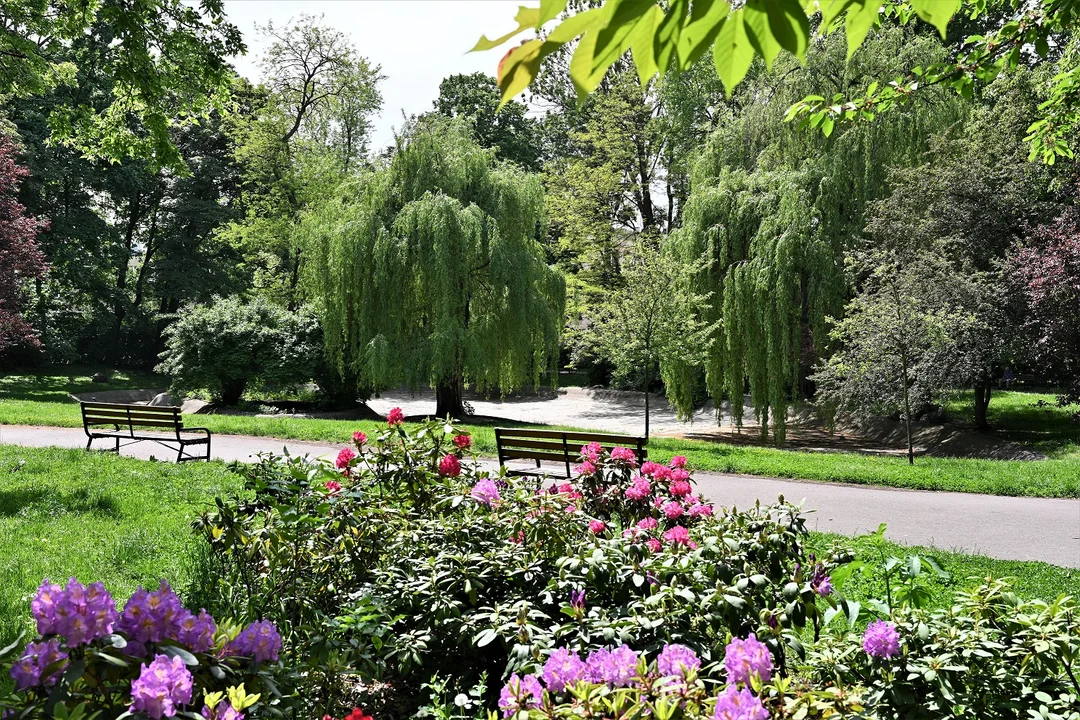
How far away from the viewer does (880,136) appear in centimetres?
1609

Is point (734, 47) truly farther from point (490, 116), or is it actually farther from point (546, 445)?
point (490, 116)

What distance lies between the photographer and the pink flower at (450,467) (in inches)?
167

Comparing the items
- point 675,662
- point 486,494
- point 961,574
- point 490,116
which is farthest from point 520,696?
point 490,116

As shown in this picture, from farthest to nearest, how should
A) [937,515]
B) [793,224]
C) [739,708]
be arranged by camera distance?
[793,224] → [937,515] → [739,708]

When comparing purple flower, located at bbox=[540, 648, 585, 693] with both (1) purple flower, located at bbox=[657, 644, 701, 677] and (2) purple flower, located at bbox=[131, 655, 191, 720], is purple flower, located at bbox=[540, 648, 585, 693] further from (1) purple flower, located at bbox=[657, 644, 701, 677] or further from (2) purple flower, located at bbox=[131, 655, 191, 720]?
(2) purple flower, located at bbox=[131, 655, 191, 720]

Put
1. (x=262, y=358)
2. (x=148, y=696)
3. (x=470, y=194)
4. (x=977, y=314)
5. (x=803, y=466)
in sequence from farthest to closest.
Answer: (x=262, y=358) → (x=470, y=194) → (x=977, y=314) → (x=803, y=466) → (x=148, y=696)

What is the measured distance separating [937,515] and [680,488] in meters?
5.28

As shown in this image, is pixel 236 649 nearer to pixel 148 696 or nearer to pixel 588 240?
pixel 148 696

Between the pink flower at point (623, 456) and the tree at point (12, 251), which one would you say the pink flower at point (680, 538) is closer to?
the pink flower at point (623, 456)

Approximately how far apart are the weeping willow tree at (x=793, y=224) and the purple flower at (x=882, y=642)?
13721 mm

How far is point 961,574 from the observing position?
534 cm

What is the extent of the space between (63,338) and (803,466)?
99.2 feet

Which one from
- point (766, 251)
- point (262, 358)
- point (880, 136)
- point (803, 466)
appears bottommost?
point (803, 466)

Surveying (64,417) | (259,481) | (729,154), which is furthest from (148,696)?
(729,154)
